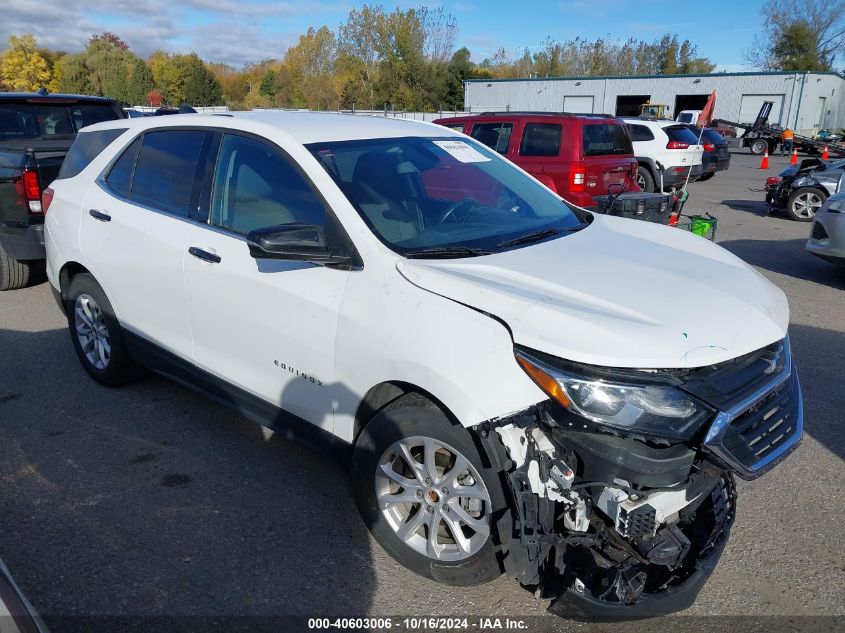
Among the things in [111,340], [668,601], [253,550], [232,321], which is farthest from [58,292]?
[668,601]

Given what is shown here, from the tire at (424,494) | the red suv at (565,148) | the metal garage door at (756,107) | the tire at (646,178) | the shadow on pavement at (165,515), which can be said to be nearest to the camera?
the tire at (424,494)

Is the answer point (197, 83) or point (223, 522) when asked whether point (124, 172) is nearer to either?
point (223, 522)

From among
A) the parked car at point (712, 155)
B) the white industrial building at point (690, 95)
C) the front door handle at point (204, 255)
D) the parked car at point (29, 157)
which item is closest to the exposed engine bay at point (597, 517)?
the front door handle at point (204, 255)

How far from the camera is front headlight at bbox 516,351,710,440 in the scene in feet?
7.59

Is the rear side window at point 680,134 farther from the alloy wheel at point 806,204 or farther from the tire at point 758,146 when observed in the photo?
the tire at point 758,146

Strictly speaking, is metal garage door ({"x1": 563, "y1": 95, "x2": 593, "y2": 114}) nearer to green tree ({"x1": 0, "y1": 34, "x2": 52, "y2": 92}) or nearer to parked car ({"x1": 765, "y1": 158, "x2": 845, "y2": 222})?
parked car ({"x1": 765, "y1": 158, "x2": 845, "y2": 222})

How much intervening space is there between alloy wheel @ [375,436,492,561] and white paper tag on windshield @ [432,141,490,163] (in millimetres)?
1842

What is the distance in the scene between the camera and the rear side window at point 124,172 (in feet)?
14.2

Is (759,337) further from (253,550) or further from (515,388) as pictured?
(253,550)

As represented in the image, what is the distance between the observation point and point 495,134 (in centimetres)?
1142

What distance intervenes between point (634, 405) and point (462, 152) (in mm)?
2145

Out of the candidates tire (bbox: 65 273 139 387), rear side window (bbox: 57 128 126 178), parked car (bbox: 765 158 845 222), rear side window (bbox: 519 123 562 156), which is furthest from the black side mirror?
parked car (bbox: 765 158 845 222)

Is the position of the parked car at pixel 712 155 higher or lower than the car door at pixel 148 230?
lower

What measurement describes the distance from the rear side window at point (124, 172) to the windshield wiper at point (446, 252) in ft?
7.61
